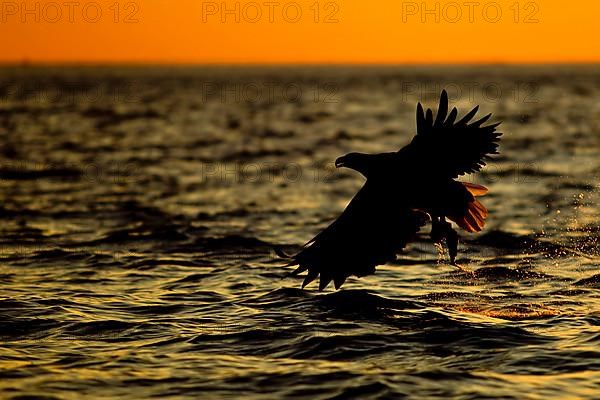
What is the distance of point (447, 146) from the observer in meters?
11.9

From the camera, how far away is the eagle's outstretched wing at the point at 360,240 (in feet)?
38.5

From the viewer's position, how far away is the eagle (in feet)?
38.7

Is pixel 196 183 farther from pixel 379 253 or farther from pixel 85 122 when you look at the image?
pixel 85 122

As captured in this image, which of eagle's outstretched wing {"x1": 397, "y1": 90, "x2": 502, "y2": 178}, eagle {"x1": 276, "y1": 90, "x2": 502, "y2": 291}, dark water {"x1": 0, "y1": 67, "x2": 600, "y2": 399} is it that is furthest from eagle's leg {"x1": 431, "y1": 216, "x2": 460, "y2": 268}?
dark water {"x1": 0, "y1": 67, "x2": 600, "y2": 399}

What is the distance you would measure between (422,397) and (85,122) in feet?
183

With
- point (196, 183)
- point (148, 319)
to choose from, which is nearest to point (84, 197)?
point (196, 183)
